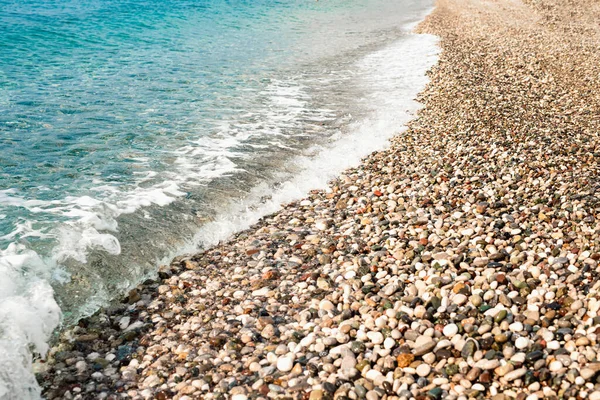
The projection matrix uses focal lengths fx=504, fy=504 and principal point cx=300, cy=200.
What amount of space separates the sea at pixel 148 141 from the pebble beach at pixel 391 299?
2.21ft

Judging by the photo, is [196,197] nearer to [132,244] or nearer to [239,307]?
[132,244]

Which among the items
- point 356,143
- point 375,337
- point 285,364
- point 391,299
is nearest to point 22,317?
point 285,364

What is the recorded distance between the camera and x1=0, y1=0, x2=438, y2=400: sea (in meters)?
7.84

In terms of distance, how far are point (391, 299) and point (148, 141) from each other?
948 centimetres

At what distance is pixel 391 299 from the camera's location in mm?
6359

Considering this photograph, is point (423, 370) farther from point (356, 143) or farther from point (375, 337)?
point (356, 143)

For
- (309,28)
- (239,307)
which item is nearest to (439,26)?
(309,28)

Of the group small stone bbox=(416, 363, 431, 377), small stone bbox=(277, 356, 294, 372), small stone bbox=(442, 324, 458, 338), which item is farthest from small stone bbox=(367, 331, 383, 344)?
small stone bbox=(277, 356, 294, 372)

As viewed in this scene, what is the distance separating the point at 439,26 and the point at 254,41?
13513 millimetres

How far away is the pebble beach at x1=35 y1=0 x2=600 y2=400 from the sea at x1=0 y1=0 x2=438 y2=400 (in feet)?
2.21

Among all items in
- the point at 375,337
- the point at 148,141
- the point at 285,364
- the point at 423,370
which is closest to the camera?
the point at 423,370

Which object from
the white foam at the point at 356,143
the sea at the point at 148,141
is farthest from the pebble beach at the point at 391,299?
the sea at the point at 148,141

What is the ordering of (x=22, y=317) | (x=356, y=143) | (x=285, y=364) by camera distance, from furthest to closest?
(x=356, y=143) < (x=22, y=317) < (x=285, y=364)

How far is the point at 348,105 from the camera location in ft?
58.1
